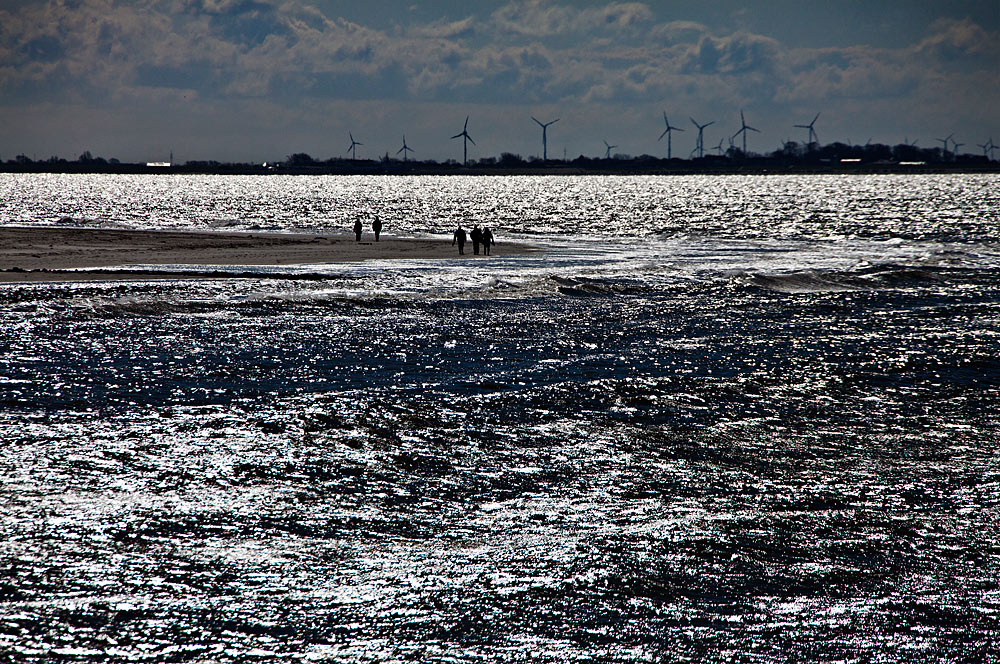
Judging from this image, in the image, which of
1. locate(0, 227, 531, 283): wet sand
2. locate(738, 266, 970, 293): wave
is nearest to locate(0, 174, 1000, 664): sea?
locate(738, 266, 970, 293): wave

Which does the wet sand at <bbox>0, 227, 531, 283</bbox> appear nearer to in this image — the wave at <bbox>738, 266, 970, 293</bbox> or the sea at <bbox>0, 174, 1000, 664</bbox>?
the sea at <bbox>0, 174, 1000, 664</bbox>

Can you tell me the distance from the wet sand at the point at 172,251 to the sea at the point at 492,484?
29.4 feet

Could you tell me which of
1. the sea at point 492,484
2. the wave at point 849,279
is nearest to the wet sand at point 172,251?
the sea at point 492,484

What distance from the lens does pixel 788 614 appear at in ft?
32.9

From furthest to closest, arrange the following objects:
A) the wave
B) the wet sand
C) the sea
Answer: the wave → the wet sand → the sea

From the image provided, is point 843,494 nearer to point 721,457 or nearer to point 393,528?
point 721,457

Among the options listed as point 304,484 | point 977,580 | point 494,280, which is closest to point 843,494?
point 977,580

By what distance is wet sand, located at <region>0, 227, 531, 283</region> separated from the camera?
4156cm

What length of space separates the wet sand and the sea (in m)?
8.96

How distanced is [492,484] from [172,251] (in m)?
45.9

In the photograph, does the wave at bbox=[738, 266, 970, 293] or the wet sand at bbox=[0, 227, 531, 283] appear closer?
the wet sand at bbox=[0, 227, 531, 283]

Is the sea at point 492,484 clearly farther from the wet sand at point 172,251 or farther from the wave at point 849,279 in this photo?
the wet sand at point 172,251

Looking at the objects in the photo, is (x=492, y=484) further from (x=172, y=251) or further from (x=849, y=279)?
(x=172, y=251)

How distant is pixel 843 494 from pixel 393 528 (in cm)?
659
